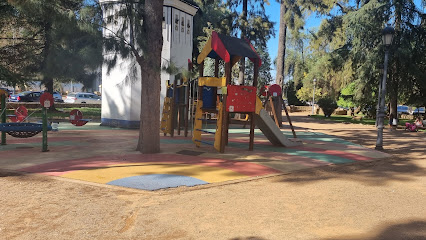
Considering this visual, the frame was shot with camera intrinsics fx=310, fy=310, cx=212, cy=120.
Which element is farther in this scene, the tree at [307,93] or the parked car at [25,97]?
the tree at [307,93]

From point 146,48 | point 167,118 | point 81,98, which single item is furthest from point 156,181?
point 81,98

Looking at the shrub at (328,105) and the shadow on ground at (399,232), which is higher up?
the shrub at (328,105)

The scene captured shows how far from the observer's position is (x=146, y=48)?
8383mm

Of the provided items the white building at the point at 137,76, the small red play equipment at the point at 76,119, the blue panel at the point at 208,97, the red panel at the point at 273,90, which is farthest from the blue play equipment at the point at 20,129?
the red panel at the point at 273,90

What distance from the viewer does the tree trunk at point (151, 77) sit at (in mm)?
8477

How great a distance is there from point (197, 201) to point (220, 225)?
1009 mm

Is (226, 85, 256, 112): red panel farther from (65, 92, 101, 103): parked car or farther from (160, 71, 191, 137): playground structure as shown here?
(65, 92, 101, 103): parked car

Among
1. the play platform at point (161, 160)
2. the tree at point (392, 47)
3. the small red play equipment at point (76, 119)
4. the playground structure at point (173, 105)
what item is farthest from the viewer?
the tree at point (392, 47)

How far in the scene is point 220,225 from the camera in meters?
3.92

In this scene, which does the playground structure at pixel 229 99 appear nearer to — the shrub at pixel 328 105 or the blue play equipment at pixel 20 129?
the blue play equipment at pixel 20 129

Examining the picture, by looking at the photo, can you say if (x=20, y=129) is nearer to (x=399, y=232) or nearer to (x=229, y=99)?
(x=229, y=99)

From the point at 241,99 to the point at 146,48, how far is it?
3.17 metres

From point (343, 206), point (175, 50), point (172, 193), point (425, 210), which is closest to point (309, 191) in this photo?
point (343, 206)

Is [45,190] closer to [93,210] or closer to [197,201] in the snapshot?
[93,210]
